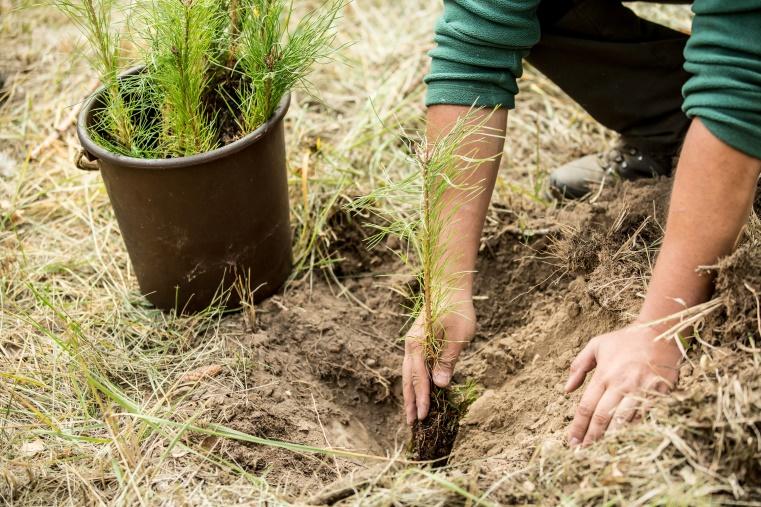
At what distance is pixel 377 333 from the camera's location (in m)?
2.15

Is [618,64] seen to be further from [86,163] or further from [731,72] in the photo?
[86,163]

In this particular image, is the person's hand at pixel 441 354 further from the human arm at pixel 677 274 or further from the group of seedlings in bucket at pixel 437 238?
the human arm at pixel 677 274

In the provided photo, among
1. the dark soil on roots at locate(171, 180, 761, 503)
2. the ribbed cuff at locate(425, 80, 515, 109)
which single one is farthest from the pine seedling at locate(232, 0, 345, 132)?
the dark soil on roots at locate(171, 180, 761, 503)

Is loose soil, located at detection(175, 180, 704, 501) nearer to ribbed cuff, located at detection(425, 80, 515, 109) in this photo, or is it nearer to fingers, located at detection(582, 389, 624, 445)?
fingers, located at detection(582, 389, 624, 445)

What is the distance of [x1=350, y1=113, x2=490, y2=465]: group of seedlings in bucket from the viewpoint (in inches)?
56.8

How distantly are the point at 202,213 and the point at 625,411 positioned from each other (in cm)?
110

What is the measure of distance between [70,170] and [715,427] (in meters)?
2.22

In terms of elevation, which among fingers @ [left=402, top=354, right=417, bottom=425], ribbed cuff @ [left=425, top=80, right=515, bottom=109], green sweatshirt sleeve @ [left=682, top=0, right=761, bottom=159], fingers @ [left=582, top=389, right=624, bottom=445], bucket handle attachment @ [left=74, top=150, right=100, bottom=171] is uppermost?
green sweatshirt sleeve @ [left=682, top=0, right=761, bottom=159]

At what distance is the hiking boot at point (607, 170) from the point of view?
238 cm

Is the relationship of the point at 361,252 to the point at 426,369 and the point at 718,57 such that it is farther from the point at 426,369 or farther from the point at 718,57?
the point at 718,57

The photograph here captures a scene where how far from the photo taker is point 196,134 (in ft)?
6.25

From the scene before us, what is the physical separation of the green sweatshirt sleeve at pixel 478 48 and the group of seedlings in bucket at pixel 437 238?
0.22ft

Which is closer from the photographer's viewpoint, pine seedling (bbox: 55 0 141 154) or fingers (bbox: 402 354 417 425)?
fingers (bbox: 402 354 417 425)

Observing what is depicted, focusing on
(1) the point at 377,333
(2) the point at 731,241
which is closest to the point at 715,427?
(2) the point at 731,241
